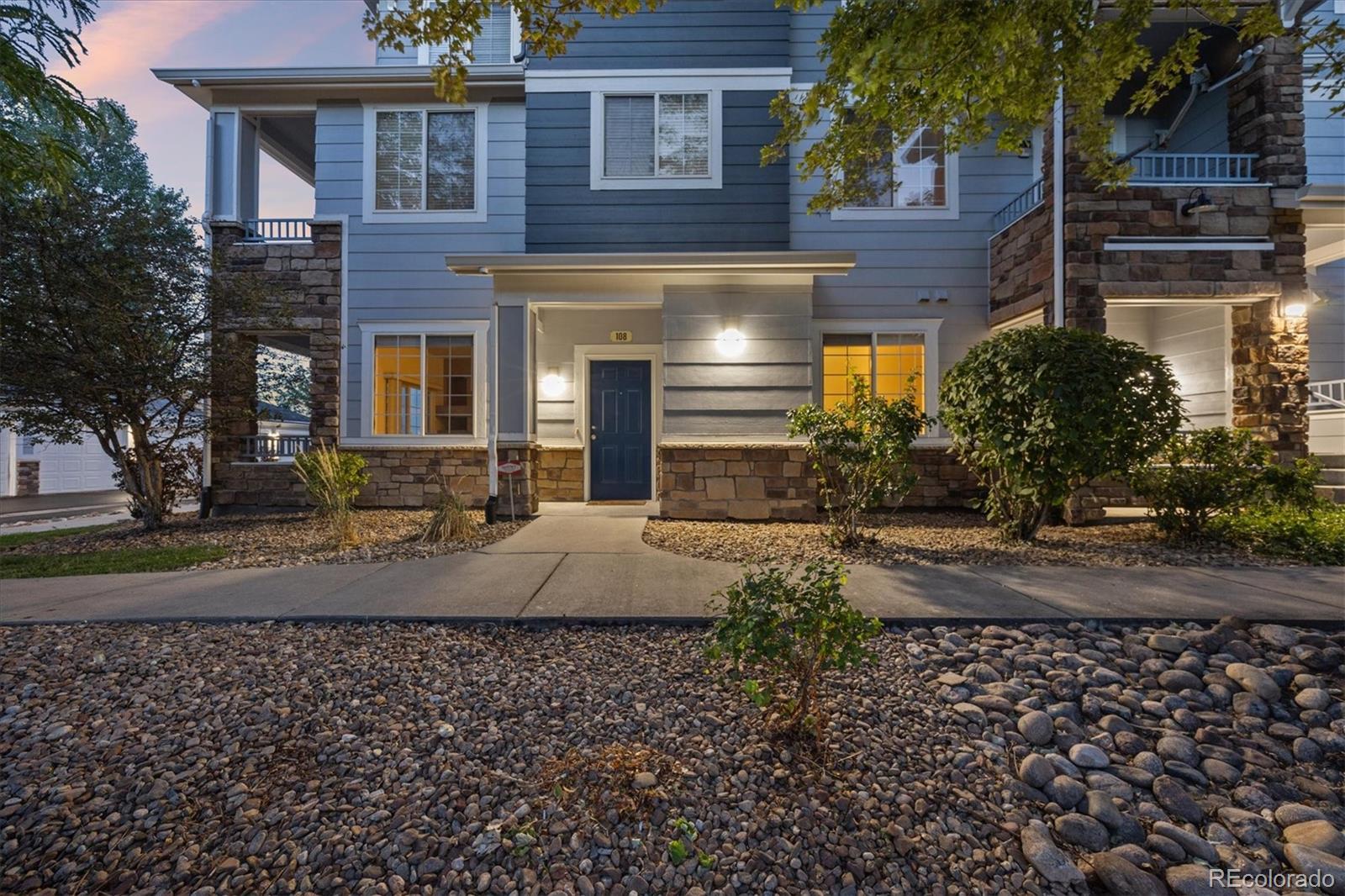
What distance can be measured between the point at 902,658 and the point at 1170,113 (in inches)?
384

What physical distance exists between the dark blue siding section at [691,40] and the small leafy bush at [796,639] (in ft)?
25.8

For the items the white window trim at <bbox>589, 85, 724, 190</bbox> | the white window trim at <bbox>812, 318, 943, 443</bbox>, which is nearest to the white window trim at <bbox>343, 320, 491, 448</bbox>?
the white window trim at <bbox>589, 85, 724, 190</bbox>

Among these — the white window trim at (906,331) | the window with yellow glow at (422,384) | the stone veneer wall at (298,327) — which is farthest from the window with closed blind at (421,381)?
the white window trim at (906,331)

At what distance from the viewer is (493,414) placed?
6664mm

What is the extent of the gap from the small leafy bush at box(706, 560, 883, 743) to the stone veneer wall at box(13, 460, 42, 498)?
18072 millimetres

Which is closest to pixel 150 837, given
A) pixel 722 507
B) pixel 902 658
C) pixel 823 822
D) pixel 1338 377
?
pixel 823 822

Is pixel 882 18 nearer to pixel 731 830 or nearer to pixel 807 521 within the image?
pixel 731 830

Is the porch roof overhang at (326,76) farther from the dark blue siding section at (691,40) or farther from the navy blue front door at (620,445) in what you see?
the navy blue front door at (620,445)

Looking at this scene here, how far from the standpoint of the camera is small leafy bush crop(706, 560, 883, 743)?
6.43 feet

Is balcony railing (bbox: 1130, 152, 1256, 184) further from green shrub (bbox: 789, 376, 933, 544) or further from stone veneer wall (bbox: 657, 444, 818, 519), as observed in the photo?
stone veneer wall (bbox: 657, 444, 818, 519)

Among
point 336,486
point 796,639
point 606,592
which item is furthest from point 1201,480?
point 336,486

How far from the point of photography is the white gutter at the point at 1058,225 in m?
6.11

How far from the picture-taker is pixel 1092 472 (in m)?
4.56

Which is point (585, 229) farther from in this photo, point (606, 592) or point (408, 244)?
point (606, 592)
